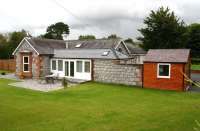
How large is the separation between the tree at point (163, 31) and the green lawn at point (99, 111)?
1873cm

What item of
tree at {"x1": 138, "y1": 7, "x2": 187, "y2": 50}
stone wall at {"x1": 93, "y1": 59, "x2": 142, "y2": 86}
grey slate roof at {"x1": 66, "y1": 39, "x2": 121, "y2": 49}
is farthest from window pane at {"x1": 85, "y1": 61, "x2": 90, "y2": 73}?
tree at {"x1": 138, "y1": 7, "x2": 187, "y2": 50}

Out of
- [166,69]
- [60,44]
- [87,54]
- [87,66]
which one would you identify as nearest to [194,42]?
[60,44]

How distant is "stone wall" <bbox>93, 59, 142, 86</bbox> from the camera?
→ 62.0ft

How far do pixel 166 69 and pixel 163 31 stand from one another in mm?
17632

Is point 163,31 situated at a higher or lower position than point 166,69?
higher

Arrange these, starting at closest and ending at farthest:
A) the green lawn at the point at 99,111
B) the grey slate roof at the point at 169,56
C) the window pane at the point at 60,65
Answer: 1. the green lawn at the point at 99,111
2. the grey slate roof at the point at 169,56
3. the window pane at the point at 60,65

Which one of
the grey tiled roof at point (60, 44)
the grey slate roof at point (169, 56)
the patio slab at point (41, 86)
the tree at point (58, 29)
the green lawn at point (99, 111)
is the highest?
the tree at point (58, 29)

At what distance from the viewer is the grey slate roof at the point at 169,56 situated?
17.0 metres

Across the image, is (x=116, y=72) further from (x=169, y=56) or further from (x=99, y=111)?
(x=99, y=111)

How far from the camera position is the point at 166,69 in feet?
57.6

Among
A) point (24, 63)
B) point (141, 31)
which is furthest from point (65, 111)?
point (141, 31)

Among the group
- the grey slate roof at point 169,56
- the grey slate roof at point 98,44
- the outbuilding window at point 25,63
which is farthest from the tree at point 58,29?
the grey slate roof at point 169,56

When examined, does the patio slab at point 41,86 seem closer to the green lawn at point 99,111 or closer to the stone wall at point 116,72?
the green lawn at point 99,111

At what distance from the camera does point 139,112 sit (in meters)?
10.9
